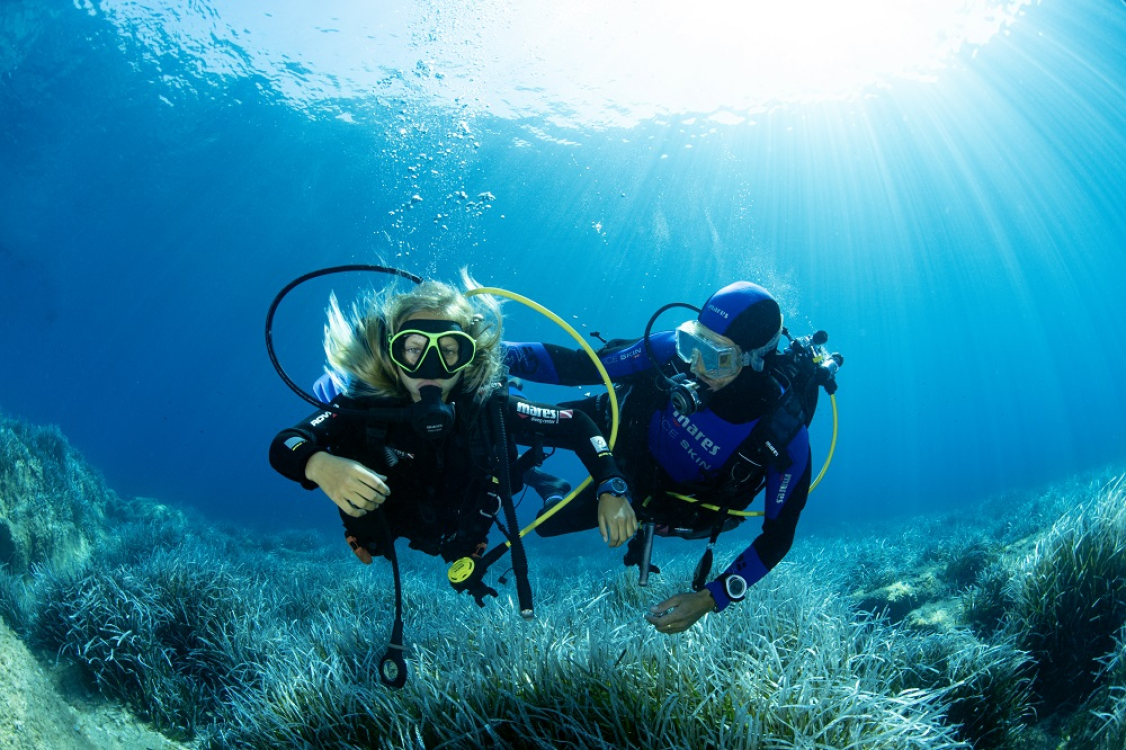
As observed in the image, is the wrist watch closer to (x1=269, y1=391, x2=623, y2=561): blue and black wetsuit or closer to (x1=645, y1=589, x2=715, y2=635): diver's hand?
(x1=269, y1=391, x2=623, y2=561): blue and black wetsuit

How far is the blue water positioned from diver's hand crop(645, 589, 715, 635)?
18.3 metres

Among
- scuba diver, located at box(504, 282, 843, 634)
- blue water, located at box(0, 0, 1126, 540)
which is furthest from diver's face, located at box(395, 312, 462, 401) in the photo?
blue water, located at box(0, 0, 1126, 540)

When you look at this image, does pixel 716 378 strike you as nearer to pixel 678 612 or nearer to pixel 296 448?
pixel 678 612

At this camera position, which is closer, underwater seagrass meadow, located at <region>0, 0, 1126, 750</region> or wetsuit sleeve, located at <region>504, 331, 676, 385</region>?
underwater seagrass meadow, located at <region>0, 0, 1126, 750</region>

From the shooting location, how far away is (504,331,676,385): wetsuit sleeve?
13.1 feet

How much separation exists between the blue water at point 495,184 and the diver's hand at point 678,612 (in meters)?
18.3

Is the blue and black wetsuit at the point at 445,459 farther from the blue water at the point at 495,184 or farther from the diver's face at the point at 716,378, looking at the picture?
the blue water at the point at 495,184

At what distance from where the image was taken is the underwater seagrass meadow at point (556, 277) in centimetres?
263

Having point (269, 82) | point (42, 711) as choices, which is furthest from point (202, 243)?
point (42, 711)

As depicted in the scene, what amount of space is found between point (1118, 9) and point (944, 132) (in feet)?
31.9

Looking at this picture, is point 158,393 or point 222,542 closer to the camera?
point 222,542

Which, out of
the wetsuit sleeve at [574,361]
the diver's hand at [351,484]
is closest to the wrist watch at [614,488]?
the diver's hand at [351,484]

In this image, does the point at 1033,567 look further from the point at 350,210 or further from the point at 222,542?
the point at 350,210

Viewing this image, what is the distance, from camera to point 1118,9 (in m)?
17.1
